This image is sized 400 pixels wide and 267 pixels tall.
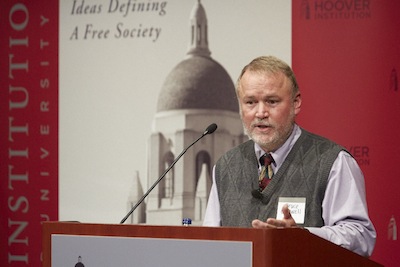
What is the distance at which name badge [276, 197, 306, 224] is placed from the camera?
255cm

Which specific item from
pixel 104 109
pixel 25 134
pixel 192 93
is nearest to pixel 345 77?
pixel 192 93

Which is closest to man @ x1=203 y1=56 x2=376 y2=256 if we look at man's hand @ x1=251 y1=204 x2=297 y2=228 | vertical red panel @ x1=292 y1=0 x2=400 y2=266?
man's hand @ x1=251 y1=204 x2=297 y2=228

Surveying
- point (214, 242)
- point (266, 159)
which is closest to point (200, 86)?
point (266, 159)

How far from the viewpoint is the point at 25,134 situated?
493 cm

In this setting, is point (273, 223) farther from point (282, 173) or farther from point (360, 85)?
point (360, 85)

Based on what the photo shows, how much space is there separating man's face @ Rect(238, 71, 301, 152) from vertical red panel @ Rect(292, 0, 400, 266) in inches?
61.2

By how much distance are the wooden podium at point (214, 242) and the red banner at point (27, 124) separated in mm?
2860

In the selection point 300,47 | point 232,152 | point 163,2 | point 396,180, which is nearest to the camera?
point 232,152

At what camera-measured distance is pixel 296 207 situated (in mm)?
2572

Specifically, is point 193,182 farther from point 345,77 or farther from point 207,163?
point 345,77

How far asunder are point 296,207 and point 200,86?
2116 mm

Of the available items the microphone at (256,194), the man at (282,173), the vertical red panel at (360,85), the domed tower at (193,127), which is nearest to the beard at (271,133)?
the man at (282,173)

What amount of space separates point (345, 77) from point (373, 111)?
25 centimetres

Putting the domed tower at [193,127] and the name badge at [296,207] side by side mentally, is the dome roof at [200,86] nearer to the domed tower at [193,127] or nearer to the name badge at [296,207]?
the domed tower at [193,127]
